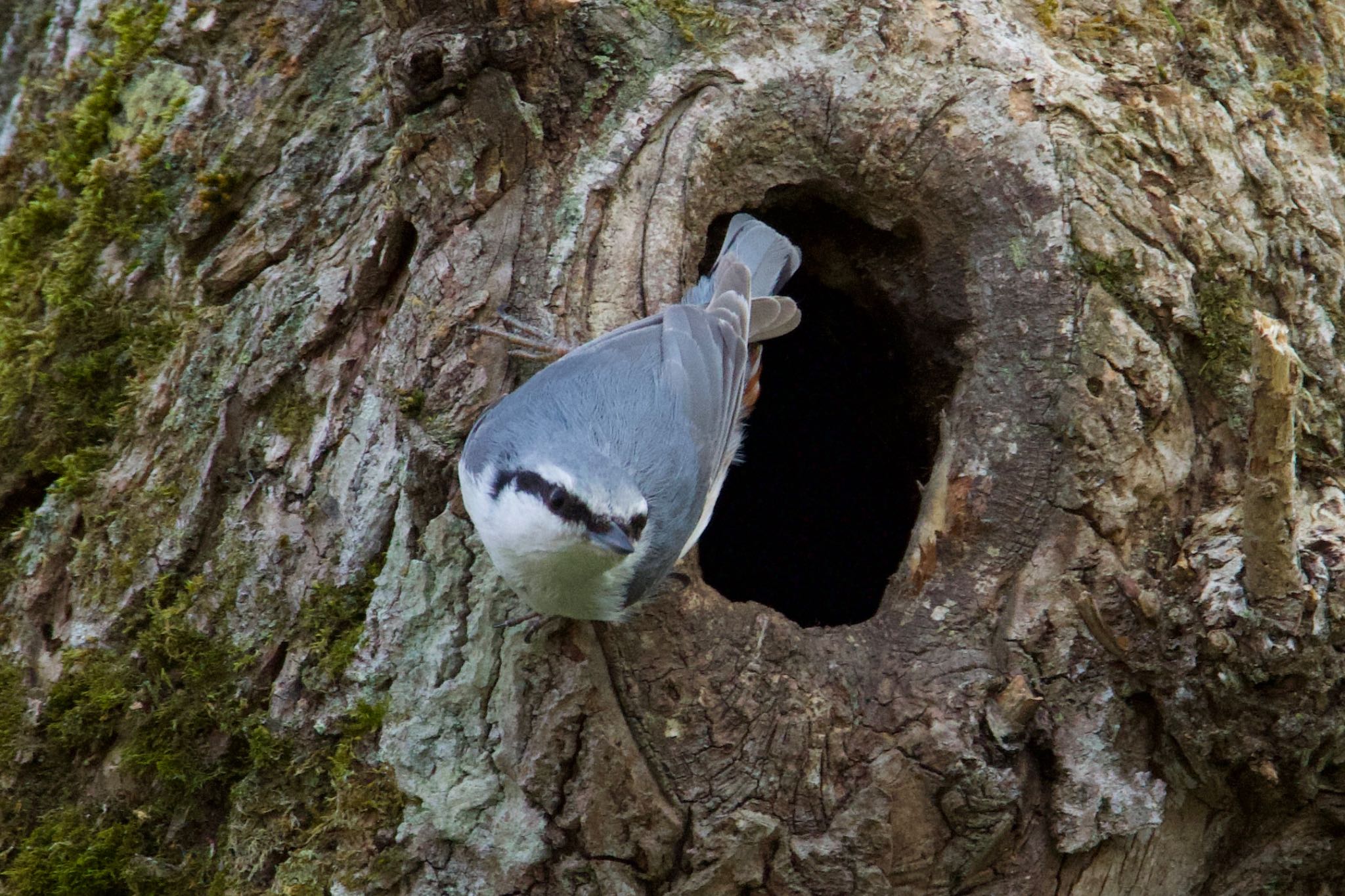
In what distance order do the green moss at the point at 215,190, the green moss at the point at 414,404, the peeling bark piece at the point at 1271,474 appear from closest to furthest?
1. the peeling bark piece at the point at 1271,474
2. the green moss at the point at 414,404
3. the green moss at the point at 215,190

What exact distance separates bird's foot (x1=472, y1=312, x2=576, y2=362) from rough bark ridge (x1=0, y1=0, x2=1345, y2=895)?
49 millimetres

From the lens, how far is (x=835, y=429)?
4258 millimetres

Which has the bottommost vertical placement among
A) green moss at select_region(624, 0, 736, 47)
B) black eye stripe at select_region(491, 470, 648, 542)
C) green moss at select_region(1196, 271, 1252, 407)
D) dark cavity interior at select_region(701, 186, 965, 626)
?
dark cavity interior at select_region(701, 186, 965, 626)

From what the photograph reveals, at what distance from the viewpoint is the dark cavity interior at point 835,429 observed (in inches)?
130

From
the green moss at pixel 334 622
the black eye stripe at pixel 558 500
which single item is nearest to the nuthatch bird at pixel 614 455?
the black eye stripe at pixel 558 500

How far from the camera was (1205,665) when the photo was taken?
7.80 ft

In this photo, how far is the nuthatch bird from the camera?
227 cm

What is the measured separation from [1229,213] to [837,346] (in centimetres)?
142

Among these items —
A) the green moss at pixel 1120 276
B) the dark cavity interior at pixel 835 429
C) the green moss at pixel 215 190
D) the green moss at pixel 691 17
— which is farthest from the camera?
the dark cavity interior at pixel 835 429

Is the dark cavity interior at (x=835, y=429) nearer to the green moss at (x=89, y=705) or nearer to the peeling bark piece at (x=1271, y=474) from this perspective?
the peeling bark piece at (x=1271, y=474)

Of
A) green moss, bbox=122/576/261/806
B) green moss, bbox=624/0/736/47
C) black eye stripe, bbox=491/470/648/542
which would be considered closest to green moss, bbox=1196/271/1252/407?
green moss, bbox=624/0/736/47

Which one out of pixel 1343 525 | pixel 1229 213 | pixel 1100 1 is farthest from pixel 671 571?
pixel 1100 1

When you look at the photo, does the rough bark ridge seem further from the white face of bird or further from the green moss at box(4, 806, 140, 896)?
the white face of bird

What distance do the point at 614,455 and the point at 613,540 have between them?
27cm
